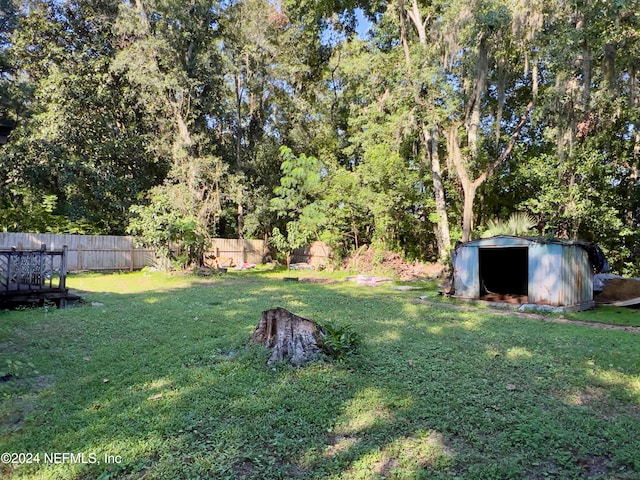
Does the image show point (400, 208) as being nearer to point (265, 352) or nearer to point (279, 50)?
point (279, 50)

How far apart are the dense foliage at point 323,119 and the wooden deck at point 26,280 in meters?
7.39

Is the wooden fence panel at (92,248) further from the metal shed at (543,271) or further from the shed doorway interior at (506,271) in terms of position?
the shed doorway interior at (506,271)

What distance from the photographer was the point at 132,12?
17375 mm

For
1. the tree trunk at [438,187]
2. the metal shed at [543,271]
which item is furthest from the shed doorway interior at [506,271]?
the tree trunk at [438,187]

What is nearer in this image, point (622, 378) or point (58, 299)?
point (622, 378)

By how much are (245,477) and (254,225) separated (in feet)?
63.8

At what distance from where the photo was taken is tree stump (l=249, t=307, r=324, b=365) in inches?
156

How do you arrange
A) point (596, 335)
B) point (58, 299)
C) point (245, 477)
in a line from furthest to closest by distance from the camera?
point (58, 299), point (596, 335), point (245, 477)

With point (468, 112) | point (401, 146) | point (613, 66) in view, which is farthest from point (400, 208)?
point (613, 66)

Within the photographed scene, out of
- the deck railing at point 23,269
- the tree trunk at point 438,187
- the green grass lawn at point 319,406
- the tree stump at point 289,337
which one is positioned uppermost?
the tree trunk at point 438,187

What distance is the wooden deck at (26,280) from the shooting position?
7242mm

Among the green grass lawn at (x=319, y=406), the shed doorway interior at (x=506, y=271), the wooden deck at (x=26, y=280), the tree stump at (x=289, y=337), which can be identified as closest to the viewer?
the green grass lawn at (x=319, y=406)

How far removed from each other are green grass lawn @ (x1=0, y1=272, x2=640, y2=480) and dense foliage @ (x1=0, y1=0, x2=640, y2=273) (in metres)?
8.92

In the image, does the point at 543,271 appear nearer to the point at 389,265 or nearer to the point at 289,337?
the point at 289,337
